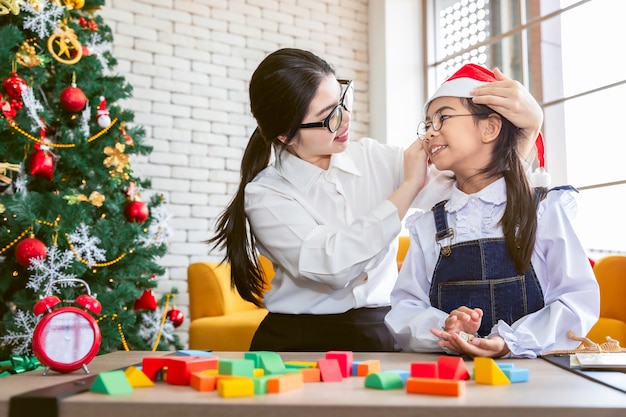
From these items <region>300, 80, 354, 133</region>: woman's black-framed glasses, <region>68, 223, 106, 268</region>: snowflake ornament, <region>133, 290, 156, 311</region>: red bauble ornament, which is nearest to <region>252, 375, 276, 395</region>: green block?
<region>300, 80, 354, 133</region>: woman's black-framed glasses

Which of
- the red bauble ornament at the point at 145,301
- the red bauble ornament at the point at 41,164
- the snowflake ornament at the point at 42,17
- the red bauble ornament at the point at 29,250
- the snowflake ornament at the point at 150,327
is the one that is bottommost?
the snowflake ornament at the point at 150,327

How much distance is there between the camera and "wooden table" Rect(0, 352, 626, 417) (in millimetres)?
660

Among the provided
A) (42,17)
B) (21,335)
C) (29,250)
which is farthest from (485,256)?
(42,17)

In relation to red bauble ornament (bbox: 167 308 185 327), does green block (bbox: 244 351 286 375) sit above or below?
above

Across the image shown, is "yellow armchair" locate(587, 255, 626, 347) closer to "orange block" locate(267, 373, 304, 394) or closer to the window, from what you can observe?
the window

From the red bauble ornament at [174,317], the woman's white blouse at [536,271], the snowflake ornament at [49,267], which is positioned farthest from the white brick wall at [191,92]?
the woman's white blouse at [536,271]

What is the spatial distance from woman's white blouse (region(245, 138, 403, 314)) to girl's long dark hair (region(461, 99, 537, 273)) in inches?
9.5

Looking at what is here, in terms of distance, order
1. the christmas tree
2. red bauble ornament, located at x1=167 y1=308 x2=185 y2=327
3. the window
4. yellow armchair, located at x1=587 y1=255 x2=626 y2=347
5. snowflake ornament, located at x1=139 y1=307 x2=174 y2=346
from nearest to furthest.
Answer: yellow armchair, located at x1=587 y1=255 x2=626 y2=347 < the christmas tree < snowflake ornament, located at x1=139 y1=307 x2=174 y2=346 < red bauble ornament, located at x1=167 y1=308 x2=185 y2=327 < the window

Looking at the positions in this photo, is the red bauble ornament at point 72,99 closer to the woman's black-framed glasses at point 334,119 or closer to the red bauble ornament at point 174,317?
the red bauble ornament at point 174,317

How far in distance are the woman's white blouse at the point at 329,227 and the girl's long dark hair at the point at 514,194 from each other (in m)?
0.24

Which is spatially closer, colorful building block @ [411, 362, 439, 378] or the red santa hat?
colorful building block @ [411, 362, 439, 378]

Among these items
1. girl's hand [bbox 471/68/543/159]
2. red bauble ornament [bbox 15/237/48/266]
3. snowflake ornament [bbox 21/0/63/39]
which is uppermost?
snowflake ornament [bbox 21/0/63/39]

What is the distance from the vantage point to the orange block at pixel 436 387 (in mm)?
718

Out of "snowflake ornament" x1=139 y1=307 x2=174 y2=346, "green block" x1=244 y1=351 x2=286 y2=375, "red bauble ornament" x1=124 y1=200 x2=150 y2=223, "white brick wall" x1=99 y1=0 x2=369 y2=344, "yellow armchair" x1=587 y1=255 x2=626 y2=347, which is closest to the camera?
"green block" x1=244 y1=351 x2=286 y2=375
